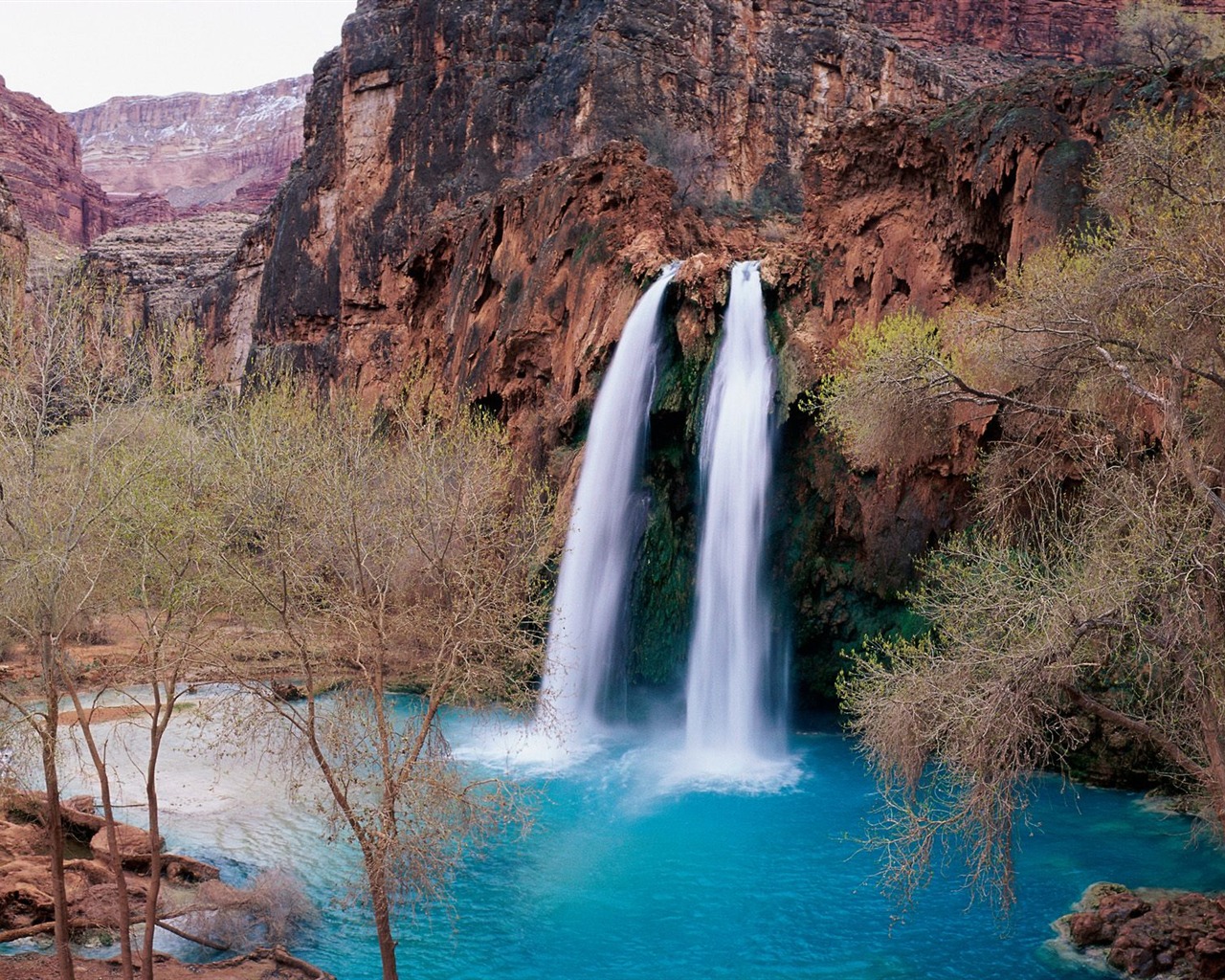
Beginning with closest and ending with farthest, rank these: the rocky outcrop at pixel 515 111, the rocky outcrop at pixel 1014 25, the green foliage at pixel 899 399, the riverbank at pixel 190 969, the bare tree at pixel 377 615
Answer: the bare tree at pixel 377 615
the riverbank at pixel 190 969
the green foliage at pixel 899 399
the rocky outcrop at pixel 515 111
the rocky outcrop at pixel 1014 25

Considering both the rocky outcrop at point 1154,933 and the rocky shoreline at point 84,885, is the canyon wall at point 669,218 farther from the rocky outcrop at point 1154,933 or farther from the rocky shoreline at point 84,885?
the rocky shoreline at point 84,885

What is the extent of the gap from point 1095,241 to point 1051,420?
2725 millimetres

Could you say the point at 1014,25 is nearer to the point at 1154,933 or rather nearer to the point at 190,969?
the point at 1154,933

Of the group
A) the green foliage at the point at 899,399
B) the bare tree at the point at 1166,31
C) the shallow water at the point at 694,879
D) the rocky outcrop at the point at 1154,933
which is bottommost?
the shallow water at the point at 694,879

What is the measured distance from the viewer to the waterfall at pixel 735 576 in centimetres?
2247

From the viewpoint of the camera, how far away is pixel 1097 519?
38.9 feet

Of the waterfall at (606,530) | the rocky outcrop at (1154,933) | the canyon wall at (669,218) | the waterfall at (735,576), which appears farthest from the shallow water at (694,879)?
the canyon wall at (669,218)

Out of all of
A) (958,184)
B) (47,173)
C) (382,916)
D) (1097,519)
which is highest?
(47,173)

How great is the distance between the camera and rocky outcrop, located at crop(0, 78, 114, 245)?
111 m

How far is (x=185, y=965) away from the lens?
11.9 metres

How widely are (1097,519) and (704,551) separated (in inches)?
487

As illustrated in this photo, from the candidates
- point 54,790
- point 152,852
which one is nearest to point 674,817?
point 152,852

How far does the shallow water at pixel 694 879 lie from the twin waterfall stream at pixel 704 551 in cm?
252

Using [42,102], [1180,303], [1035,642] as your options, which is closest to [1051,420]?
[1180,303]
